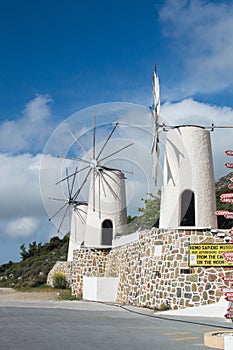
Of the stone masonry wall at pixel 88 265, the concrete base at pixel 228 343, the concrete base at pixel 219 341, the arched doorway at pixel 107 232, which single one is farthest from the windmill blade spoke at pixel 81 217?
the concrete base at pixel 228 343

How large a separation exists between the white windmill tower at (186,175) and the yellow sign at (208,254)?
5.61ft

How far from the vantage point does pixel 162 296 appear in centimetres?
1585

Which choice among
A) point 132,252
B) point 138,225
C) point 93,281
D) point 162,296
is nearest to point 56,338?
point 162,296

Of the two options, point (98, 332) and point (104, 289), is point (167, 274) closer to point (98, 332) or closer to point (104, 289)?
point (104, 289)

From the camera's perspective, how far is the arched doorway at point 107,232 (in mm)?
25250

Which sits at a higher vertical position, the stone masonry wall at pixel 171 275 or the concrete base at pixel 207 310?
the stone masonry wall at pixel 171 275

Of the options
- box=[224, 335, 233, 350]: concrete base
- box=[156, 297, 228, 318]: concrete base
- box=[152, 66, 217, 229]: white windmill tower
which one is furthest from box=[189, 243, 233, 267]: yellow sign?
box=[224, 335, 233, 350]: concrete base

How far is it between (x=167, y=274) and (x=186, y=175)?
3.79 meters

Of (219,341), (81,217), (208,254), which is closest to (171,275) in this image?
(208,254)

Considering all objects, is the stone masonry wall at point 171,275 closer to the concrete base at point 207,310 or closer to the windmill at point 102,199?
the concrete base at point 207,310

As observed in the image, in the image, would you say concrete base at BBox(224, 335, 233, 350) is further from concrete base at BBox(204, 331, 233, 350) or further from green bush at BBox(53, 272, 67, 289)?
green bush at BBox(53, 272, 67, 289)

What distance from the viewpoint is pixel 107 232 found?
25.2m

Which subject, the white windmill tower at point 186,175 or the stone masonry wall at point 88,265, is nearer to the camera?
the white windmill tower at point 186,175

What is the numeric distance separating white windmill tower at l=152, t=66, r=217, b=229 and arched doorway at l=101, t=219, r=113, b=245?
7.48 m
